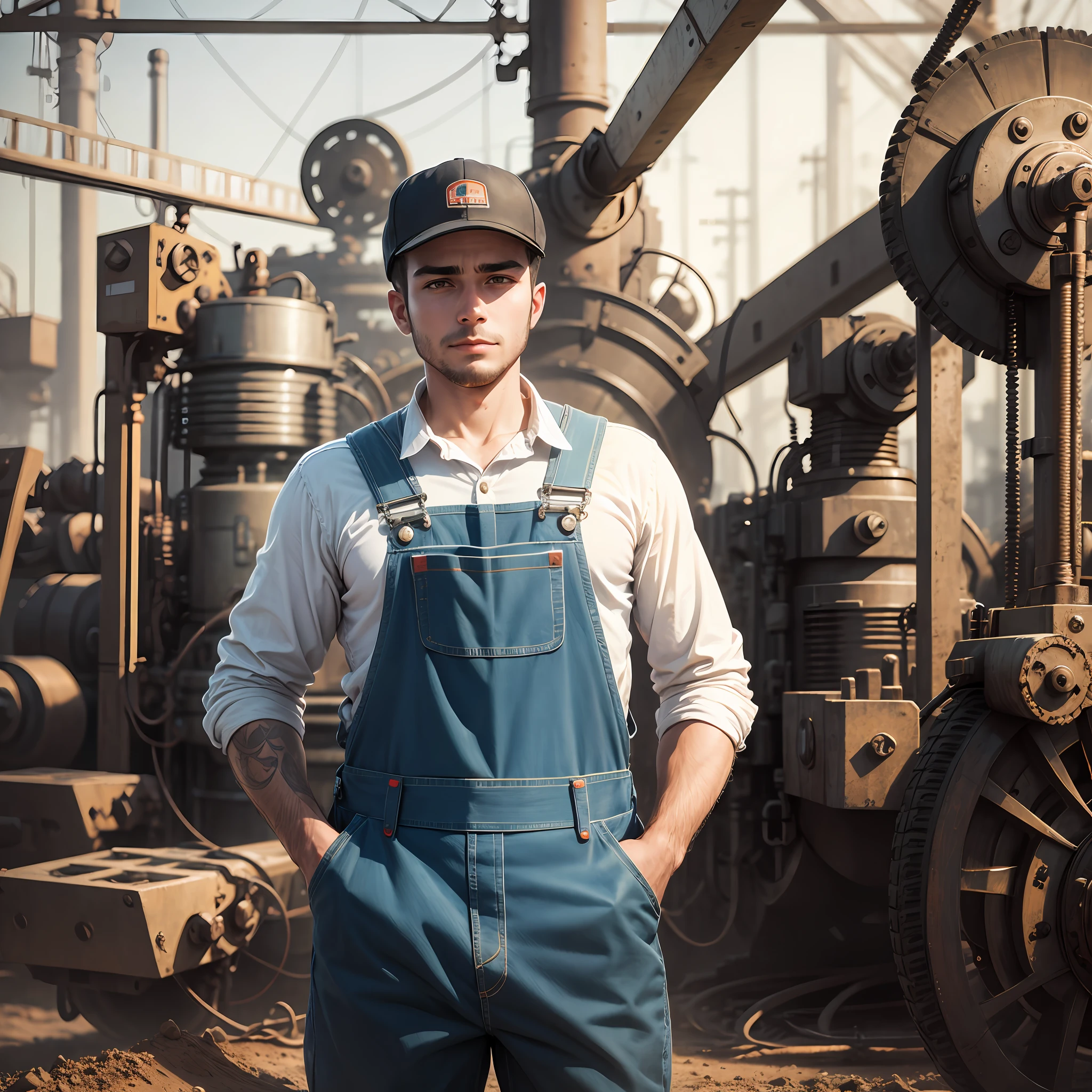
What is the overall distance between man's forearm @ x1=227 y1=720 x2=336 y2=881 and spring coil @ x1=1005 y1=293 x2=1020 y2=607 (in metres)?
2.94

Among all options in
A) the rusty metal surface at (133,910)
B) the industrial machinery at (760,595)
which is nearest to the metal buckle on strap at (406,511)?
the industrial machinery at (760,595)

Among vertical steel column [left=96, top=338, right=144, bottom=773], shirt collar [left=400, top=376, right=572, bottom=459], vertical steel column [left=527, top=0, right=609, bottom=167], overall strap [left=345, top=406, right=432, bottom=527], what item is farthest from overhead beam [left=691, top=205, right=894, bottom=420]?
overall strap [left=345, top=406, right=432, bottom=527]

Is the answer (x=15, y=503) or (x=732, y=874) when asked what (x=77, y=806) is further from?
(x=732, y=874)

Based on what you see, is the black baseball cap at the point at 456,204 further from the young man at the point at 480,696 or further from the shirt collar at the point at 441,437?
the shirt collar at the point at 441,437

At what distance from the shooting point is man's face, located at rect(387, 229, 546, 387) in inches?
69.1

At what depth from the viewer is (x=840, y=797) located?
164 inches

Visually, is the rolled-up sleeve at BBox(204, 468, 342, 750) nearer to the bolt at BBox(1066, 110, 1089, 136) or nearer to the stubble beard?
the stubble beard

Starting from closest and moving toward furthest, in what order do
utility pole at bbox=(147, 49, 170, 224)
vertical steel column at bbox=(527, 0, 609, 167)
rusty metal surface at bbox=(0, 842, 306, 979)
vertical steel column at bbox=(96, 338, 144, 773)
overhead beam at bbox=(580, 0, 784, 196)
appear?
overhead beam at bbox=(580, 0, 784, 196) → rusty metal surface at bbox=(0, 842, 306, 979) → vertical steel column at bbox=(96, 338, 144, 773) → vertical steel column at bbox=(527, 0, 609, 167) → utility pole at bbox=(147, 49, 170, 224)

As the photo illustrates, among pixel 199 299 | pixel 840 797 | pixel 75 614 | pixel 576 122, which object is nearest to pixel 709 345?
pixel 576 122

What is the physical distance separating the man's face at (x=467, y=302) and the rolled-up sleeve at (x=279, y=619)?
32cm

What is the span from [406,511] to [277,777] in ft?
1.60

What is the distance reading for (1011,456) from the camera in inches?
155

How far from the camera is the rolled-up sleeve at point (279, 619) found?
1746 mm

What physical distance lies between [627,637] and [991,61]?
→ 314 centimetres
